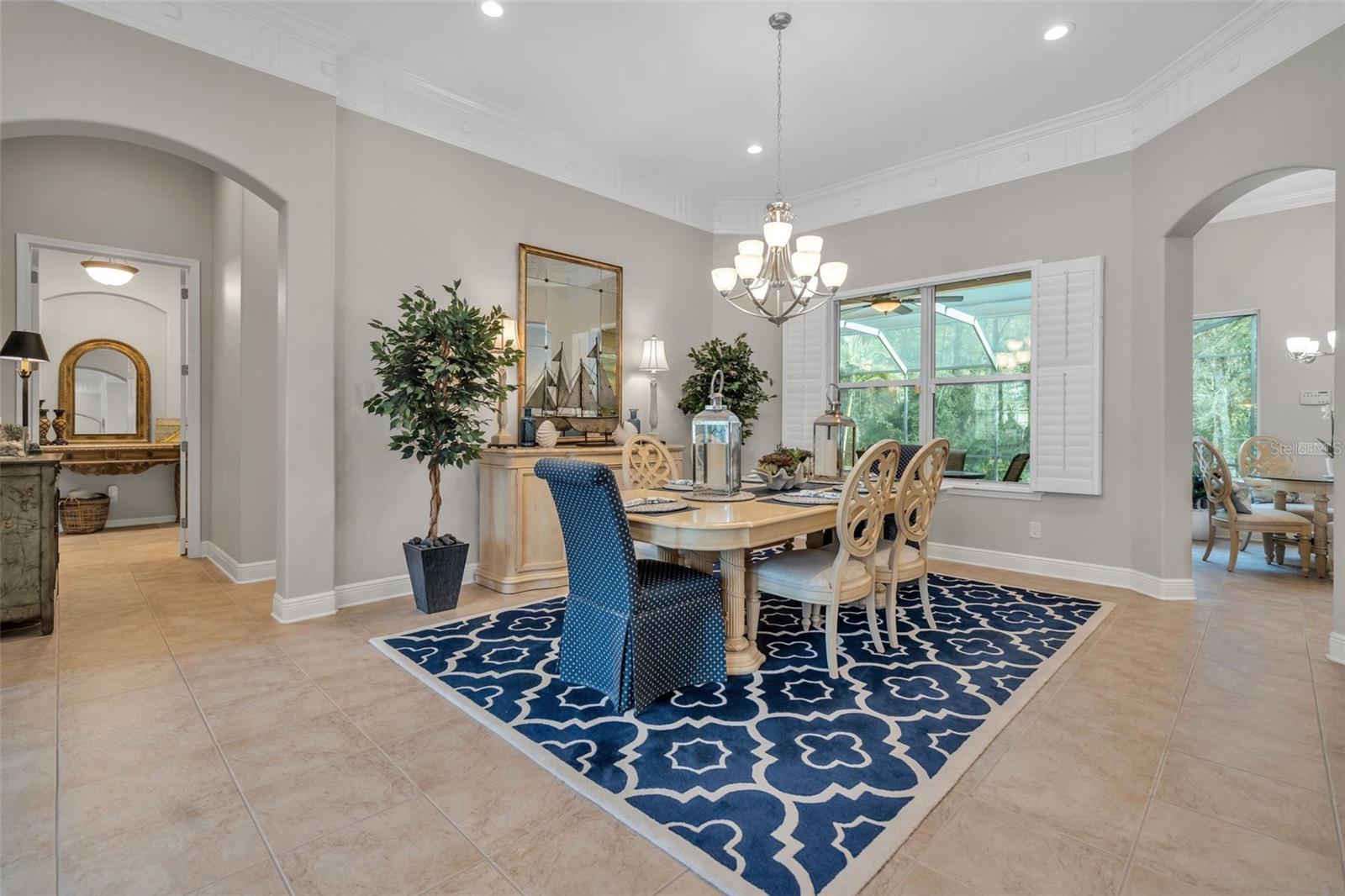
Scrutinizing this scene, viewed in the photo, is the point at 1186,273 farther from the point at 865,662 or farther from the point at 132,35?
the point at 132,35

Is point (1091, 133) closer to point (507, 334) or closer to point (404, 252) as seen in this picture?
point (507, 334)

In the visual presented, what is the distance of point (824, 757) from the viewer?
6.62 ft

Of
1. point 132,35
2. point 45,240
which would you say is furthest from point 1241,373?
point 45,240

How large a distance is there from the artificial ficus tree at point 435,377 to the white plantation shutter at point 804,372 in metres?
2.84

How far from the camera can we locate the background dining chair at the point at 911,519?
2.86 meters

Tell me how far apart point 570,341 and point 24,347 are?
145 inches

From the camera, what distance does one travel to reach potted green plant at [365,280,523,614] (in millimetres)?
3488

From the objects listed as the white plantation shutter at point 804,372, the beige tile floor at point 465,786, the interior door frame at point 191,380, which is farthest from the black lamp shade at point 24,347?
the white plantation shutter at point 804,372

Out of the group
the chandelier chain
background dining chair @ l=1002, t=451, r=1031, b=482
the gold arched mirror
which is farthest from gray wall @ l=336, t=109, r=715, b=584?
the gold arched mirror

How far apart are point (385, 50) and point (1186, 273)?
505cm

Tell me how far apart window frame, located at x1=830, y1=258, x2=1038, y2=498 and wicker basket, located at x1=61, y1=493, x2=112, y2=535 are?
7116 millimetres

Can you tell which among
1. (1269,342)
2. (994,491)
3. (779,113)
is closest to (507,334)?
(779,113)

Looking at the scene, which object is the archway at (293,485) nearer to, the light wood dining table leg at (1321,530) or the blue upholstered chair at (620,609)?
the blue upholstered chair at (620,609)

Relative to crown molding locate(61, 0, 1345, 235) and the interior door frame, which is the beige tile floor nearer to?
the interior door frame
